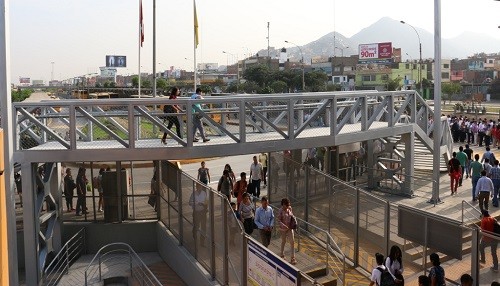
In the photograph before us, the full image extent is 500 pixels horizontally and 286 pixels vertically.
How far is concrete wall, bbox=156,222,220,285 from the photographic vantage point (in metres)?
11.6

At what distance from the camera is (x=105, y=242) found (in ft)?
50.4

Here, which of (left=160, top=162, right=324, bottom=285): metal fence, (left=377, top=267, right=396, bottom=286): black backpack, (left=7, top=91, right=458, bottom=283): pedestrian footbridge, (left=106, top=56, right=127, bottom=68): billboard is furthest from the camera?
(left=106, top=56, right=127, bottom=68): billboard

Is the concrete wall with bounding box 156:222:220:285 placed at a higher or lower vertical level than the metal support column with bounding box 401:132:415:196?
lower

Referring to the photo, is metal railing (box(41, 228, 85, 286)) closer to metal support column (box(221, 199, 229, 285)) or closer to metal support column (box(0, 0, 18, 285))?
metal support column (box(0, 0, 18, 285))

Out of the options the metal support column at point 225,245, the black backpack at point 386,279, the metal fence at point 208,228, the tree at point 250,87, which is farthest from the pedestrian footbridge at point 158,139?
the tree at point 250,87

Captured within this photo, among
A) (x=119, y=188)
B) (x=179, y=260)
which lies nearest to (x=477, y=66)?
(x=119, y=188)

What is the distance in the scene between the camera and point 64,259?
1429 cm

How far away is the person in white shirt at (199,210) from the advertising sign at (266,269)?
8.79ft

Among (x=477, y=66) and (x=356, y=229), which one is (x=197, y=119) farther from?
(x=477, y=66)

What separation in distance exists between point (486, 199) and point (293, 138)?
244 inches

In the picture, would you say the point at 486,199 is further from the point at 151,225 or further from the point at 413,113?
the point at 151,225

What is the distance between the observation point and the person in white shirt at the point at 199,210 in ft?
37.2

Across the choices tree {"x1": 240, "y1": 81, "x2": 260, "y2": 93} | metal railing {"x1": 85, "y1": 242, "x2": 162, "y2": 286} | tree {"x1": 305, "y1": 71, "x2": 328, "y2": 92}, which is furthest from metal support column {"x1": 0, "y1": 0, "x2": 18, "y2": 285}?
tree {"x1": 305, "y1": 71, "x2": 328, "y2": 92}

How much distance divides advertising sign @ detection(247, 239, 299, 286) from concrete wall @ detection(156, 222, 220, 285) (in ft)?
8.02
